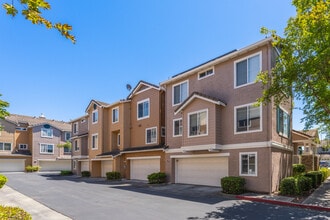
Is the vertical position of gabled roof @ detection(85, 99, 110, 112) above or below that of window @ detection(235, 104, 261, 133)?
above

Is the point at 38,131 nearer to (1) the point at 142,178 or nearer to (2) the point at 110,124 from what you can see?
(2) the point at 110,124

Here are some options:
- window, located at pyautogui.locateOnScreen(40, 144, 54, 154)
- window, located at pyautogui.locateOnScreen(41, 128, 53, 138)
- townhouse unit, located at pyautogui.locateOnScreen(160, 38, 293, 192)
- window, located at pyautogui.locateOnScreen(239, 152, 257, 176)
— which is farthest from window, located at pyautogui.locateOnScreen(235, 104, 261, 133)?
window, located at pyautogui.locateOnScreen(41, 128, 53, 138)

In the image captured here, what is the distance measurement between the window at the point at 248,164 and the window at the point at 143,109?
12.8 m

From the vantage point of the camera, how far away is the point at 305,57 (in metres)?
13.8

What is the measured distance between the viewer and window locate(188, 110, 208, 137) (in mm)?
19562

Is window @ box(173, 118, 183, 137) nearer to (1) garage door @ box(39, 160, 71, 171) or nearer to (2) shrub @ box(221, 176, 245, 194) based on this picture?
(2) shrub @ box(221, 176, 245, 194)

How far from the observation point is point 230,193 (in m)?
16.2

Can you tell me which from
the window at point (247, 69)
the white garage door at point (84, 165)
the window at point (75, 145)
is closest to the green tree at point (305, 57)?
the window at point (247, 69)

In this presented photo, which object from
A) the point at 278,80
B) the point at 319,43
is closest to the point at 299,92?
the point at 278,80

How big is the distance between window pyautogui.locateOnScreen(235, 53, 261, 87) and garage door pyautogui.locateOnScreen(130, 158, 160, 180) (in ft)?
37.4

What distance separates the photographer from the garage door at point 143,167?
25.8 meters

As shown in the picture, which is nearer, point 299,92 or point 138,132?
point 299,92

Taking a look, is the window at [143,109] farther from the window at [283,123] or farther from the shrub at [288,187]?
the shrub at [288,187]

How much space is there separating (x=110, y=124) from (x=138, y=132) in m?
5.46
